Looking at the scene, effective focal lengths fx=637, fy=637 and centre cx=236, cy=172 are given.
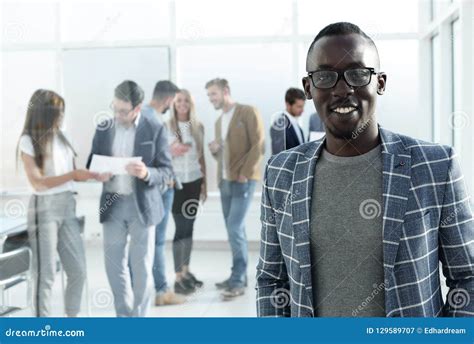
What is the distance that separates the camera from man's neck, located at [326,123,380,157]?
87cm

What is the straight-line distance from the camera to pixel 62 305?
9.53ft

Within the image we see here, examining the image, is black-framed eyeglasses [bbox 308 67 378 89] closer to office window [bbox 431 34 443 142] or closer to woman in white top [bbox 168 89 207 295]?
woman in white top [bbox 168 89 207 295]

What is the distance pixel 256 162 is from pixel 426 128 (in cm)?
89

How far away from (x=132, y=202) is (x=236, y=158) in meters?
0.58

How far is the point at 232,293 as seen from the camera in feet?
10.4

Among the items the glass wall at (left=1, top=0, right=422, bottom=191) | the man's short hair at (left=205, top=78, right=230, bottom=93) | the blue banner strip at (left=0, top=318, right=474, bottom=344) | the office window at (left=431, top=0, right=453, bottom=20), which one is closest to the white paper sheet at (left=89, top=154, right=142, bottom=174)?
the glass wall at (left=1, top=0, right=422, bottom=191)

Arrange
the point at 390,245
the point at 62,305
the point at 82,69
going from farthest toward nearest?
the point at 82,69 < the point at 62,305 < the point at 390,245

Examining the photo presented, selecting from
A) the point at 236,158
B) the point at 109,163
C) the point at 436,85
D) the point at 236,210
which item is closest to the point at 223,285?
the point at 236,210

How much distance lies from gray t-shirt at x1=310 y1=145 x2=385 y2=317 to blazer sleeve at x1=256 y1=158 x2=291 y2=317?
0.21ft

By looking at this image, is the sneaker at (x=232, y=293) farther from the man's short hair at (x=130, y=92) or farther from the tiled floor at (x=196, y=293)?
the man's short hair at (x=130, y=92)

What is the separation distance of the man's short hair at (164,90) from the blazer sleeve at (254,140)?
1.22 feet

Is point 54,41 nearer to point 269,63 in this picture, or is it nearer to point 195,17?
point 195,17

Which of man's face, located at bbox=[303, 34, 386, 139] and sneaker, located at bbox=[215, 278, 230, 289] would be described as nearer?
man's face, located at bbox=[303, 34, 386, 139]

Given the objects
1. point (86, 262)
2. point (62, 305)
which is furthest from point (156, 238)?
point (62, 305)
